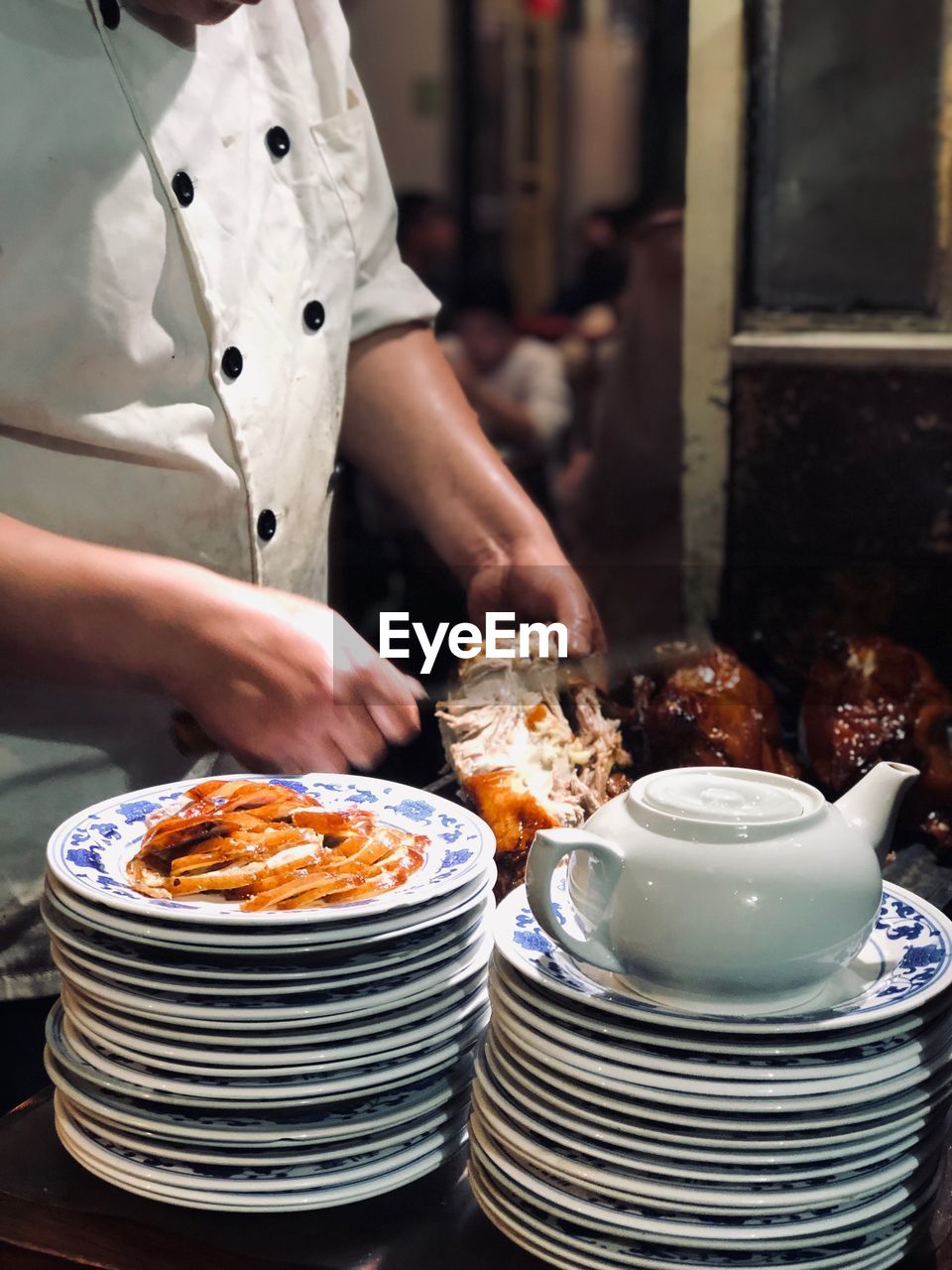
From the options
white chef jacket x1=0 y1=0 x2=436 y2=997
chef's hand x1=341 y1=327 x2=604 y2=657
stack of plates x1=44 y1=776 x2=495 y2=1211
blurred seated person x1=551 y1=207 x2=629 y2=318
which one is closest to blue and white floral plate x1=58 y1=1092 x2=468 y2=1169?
stack of plates x1=44 y1=776 x2=495 y2=1211

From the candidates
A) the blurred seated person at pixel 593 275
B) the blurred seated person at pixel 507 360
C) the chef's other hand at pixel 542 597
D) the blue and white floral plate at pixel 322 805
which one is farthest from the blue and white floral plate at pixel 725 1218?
the blurred seated person at pixel 593 275

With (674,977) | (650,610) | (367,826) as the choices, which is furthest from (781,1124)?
(650,610)

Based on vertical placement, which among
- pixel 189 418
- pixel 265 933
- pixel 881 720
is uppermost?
pixel 189 418

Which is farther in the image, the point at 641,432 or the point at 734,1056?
the point at 641,432

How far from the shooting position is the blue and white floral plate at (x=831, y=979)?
2.70 feet

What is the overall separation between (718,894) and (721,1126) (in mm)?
143

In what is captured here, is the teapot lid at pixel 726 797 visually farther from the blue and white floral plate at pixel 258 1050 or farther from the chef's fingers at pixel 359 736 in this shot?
the chef's fingers at pixel 359 736

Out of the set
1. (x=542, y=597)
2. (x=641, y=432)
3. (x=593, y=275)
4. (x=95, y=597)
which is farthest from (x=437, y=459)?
(x=593, y=275)

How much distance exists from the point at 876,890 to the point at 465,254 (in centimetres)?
913

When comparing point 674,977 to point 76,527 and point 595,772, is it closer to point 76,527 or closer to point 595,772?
point 595,772

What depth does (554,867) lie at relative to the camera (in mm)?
864

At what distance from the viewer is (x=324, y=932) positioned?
0.91 metres
